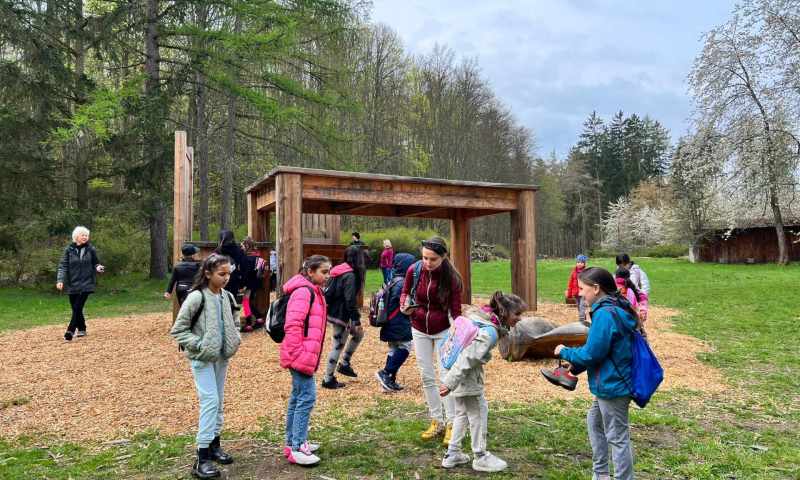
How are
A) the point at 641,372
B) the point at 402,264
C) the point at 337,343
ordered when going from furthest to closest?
the point at 337,343
the point at 402,264
the point at 641,372

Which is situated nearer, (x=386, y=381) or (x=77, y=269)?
(x=386, y=381)

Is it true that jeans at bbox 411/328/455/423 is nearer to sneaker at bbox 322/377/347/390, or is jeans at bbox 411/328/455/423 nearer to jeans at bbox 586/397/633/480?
jeans at bbox 586/397/633/480

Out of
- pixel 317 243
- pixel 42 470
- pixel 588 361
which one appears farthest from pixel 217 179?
pixel 588 361

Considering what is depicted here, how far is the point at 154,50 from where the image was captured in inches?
742

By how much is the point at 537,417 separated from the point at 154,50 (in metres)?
18.4

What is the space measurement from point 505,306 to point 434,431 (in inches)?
51.4

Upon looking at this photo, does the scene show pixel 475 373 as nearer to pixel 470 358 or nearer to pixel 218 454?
pixel 470 358

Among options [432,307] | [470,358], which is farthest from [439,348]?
[470,358]

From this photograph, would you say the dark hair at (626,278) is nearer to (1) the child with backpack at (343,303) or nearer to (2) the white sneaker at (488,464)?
(1) the child with backpack at (343,303)

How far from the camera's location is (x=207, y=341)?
3.91 metres

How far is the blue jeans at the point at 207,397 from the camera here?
12.7ft

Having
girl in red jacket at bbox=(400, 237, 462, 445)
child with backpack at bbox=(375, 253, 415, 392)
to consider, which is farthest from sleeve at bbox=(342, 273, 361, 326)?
girl in red jacket at bbox=(400, 237, 462, 445)

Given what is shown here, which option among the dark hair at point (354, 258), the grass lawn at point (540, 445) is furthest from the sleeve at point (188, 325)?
the dark hair at point (354, 258)

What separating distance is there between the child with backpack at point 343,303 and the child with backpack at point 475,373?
6.59ft
